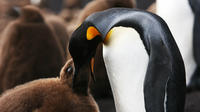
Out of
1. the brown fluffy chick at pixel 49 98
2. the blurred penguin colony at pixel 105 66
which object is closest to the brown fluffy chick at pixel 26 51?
the blurred penguin colony at pixel 105 66

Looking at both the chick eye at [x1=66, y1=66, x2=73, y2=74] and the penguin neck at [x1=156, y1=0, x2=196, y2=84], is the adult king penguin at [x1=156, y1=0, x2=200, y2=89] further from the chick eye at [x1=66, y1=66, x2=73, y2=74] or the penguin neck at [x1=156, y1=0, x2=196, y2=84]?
the chick eye at [x1=66, y1=66, x2=73, y2=74]

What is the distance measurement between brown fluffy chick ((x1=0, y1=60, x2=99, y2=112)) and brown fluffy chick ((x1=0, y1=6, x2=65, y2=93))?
1.95 feet

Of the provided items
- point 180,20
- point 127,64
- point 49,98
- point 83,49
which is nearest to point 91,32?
point 83,49

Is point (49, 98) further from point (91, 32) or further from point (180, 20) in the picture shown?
point (180, 20)

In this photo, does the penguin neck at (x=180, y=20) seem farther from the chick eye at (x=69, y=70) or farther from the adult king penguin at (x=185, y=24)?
the chick eye at (x=69, y=70)

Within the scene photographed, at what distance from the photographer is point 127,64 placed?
4.61ft

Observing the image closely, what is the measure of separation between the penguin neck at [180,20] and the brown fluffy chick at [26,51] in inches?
25.2

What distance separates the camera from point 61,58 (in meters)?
2.32

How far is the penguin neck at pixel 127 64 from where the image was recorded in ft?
4.48

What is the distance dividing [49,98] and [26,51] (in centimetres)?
71

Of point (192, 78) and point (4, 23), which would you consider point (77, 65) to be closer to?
point (192, 78)

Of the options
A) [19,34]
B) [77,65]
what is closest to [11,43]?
[19,34]

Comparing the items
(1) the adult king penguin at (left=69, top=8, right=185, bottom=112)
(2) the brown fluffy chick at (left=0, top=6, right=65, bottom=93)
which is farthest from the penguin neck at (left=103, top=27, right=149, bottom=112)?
(2) the brown fluffy chick at (left=0, top=6, right=65, bottom=93)

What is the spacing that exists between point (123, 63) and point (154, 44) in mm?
176
